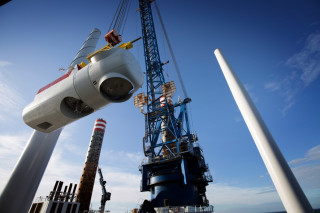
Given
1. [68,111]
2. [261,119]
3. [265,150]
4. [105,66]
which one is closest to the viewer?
[265,150]

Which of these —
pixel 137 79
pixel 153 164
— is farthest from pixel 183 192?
pixel 137 79

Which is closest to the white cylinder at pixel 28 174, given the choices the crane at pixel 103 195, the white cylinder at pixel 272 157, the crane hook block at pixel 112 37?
the crane hook block at pixel 112 37

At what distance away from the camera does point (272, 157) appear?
249 cm

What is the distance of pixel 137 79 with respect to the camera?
581cm

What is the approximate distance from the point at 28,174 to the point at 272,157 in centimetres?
935

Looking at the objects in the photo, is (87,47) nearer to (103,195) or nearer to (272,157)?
(272,157)

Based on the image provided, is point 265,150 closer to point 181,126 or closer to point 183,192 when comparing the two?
point 183,192

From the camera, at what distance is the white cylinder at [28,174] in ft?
19.4

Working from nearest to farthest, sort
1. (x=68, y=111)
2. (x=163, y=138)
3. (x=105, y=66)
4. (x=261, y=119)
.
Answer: (x=261, y=119), (x=105, y=66), (x=68, y=111), (x=163, y=138)

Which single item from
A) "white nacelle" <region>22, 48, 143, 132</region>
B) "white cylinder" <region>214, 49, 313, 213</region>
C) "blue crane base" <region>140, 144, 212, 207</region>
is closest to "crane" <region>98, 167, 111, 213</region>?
"blue crane base" <region>140, 144, 212, 207</region>

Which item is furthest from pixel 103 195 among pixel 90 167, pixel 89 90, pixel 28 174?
pixel 89 90

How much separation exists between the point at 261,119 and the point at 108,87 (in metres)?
4.92

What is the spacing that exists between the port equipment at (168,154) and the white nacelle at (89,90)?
17.9 metres

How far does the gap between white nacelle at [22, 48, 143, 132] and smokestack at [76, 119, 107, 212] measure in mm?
34542
